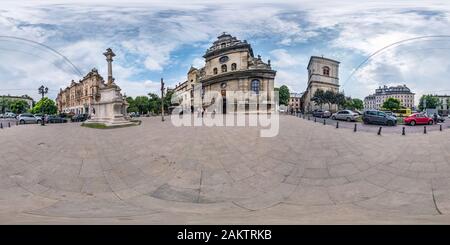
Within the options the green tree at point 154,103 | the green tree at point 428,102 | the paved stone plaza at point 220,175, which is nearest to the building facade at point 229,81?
the green tree at point 154,103

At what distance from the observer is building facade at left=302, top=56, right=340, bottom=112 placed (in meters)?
1.88

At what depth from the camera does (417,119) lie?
82.8 inches

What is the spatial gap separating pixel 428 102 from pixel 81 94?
3.42 metres

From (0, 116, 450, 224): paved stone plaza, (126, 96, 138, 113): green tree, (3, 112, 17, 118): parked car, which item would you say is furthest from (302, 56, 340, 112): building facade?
(3, 112, 17, 118): parked car

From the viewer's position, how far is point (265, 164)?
2.17 metres

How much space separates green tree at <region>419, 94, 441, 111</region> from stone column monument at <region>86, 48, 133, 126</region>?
9.46 feet

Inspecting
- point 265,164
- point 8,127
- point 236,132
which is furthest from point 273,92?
point 8,127

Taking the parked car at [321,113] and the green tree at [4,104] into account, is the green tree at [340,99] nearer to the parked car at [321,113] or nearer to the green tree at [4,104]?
the parked car at [321,113]

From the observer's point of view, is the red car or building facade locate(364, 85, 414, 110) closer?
building facade locate(364, 85, 414, 110)

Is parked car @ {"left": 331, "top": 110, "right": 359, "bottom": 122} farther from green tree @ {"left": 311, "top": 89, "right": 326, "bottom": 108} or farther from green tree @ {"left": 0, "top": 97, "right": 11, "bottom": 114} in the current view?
green tree @ {"left": 0, "top": 97, "right": 11, "bottom": 114}

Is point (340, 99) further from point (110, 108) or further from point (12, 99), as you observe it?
point (12, 99)
